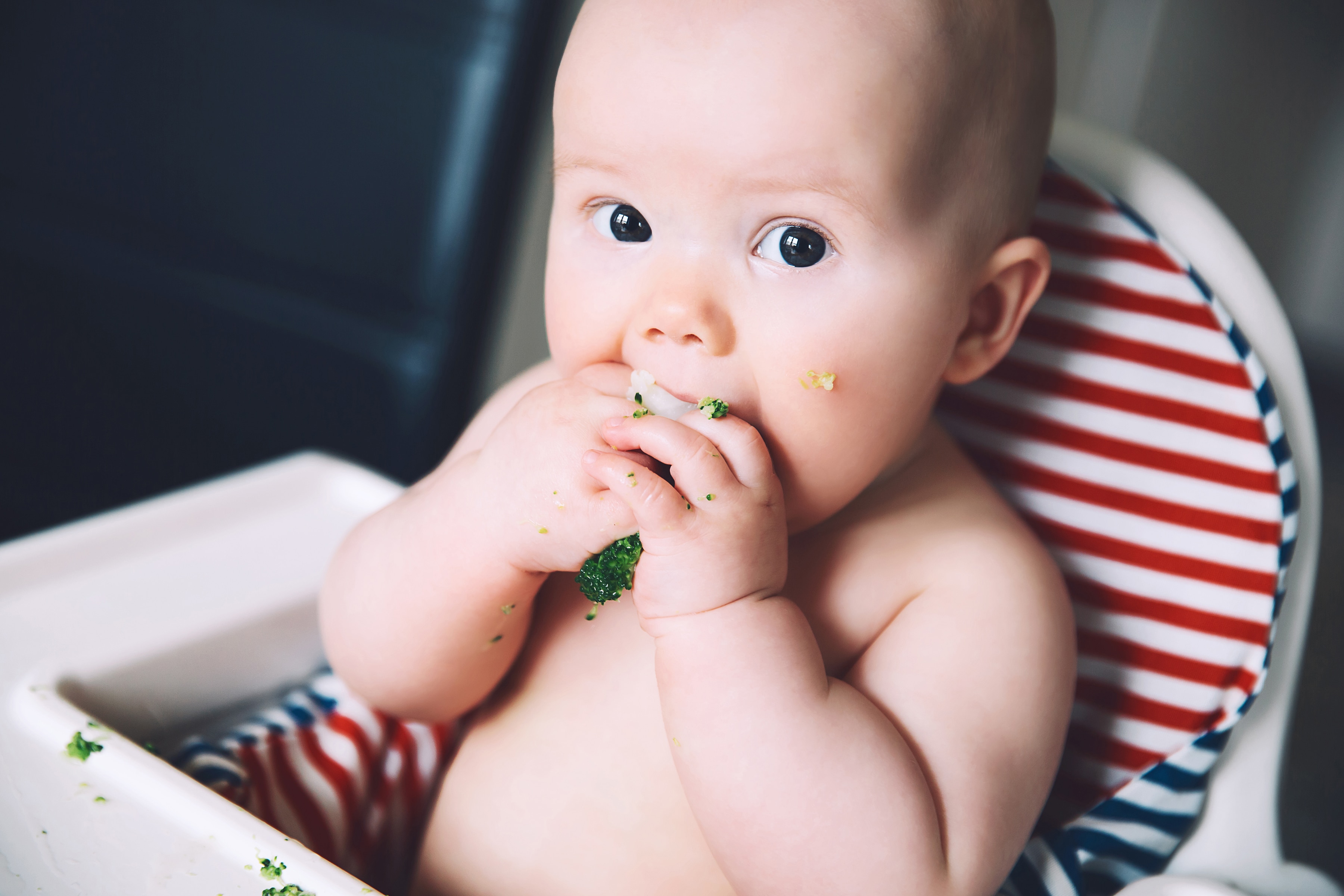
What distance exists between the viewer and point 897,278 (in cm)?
54

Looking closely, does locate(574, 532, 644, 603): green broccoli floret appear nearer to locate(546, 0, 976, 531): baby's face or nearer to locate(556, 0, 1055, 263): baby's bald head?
locate(546, 0, 976, 531): baby's face

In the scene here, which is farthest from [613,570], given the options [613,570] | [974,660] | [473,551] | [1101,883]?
[1101,883]

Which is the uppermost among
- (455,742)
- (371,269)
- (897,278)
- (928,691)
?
(897,278)

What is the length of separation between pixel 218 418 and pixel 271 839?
103cm

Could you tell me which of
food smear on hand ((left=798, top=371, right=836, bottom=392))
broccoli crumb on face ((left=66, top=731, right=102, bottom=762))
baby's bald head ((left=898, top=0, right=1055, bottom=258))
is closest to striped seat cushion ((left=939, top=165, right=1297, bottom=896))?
baby's bald head ((left=898, top=0, right=1055, bottom=258))

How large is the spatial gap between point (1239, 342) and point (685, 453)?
408mm

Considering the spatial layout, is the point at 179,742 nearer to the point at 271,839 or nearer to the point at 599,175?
the point at 271,839

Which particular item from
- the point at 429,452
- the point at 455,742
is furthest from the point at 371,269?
the point at 455,742

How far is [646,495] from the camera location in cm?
50

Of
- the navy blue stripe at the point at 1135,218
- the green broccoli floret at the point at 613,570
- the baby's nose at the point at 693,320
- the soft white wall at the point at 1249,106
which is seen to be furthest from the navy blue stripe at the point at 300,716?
the soft white wall at the point at 1249,106

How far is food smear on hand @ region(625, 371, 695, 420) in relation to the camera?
536 mm

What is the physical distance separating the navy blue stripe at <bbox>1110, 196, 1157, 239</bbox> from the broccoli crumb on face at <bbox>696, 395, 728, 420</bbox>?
14.2 inches

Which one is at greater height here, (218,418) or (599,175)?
(599,175)

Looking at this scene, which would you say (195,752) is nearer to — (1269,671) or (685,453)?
(685,453)
